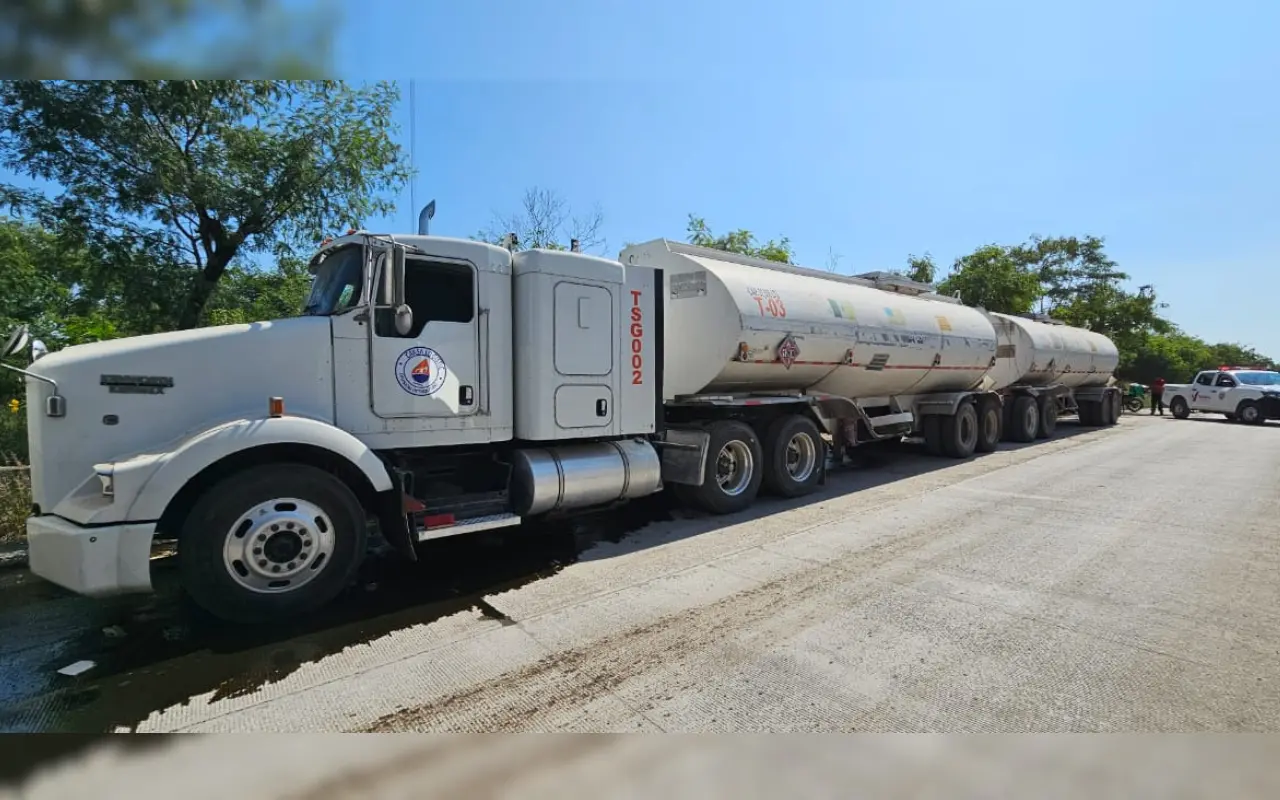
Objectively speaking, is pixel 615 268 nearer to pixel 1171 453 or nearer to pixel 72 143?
pixel 72 143

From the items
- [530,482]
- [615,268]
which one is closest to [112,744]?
[530,482]

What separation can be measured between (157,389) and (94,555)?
3.75 feet

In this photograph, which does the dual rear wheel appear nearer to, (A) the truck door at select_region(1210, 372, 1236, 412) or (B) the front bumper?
(B) the front bumper

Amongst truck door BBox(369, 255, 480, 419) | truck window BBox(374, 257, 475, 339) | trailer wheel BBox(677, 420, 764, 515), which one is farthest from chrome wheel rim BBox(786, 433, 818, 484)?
truck window BBox(374, 257, 475, 339)

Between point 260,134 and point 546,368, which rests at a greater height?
point 260,134

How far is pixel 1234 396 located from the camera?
22.5 meters

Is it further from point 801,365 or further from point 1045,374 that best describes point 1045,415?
point 801,365

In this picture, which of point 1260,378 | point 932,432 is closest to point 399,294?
point 932,432

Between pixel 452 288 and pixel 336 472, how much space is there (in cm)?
186

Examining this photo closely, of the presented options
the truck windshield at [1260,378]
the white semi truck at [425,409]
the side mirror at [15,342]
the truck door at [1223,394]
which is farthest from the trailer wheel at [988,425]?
the truck windshield at [1260,378]

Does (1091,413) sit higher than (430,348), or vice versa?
(430,348)

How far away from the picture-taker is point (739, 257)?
8.56 meters

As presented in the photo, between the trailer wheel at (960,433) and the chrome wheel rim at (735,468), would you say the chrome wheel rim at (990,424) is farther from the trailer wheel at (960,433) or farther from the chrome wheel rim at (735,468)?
the chrome wheel rim at (735,468)

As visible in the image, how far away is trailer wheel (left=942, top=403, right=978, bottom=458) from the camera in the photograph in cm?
1192
